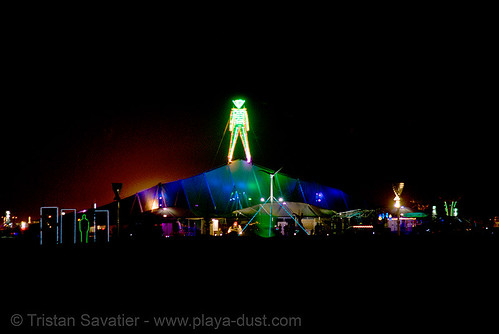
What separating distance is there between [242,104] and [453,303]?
30184 mm

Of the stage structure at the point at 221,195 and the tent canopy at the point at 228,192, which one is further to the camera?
the tent canopy at the point at 228,192

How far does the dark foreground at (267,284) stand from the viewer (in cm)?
421

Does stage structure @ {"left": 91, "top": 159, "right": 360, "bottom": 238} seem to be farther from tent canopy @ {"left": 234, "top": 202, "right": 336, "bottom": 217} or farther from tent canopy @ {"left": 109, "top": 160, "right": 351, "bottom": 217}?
tent canopy @ {"left": 234, "top": 202, "right": 336, "bottom": 217}

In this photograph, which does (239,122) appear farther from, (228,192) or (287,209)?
(287,209)

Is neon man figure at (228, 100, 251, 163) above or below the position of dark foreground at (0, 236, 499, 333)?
above

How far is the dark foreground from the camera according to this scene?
4.21 m

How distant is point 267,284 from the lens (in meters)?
5.45

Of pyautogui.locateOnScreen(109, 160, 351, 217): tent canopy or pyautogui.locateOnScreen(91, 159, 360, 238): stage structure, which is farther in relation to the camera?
pyautogui.locateOnScreen(109, 160, 351, 217): tent canopy

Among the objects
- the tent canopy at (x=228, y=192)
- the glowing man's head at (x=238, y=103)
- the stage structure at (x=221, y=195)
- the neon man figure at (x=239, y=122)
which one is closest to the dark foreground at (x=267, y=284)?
the stage structure at (x=221, y=195)

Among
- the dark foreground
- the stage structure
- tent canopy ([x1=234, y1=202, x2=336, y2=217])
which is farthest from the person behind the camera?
the stage structure

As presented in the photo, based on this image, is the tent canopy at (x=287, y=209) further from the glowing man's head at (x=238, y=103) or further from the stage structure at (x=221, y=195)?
the glowing man's head at (x=238, y=103)

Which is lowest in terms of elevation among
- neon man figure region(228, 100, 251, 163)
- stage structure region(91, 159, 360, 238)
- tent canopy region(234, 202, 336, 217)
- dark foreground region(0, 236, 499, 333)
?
dark foreground region(0, 236, 499, 333)

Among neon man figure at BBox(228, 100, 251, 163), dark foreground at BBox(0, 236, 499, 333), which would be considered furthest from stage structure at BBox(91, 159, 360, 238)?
dark foreground at BBox(0, 236, 499, 333)

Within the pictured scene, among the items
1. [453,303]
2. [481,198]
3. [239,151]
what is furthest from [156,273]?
[481,198]
